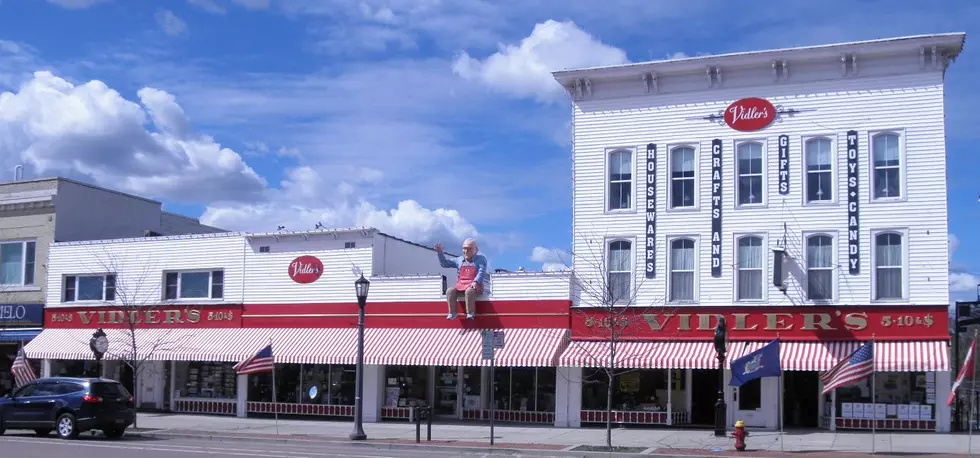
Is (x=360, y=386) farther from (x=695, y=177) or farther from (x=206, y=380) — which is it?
(x=695, y=177)

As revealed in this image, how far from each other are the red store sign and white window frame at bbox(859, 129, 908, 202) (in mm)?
3078

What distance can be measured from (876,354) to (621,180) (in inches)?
351

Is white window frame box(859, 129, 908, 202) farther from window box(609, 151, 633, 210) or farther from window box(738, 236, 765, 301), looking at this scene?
window box(609, 151, 633, 210)

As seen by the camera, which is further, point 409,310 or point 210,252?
point 210,252

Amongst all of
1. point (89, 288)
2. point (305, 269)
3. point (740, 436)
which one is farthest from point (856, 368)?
point (89, 288)

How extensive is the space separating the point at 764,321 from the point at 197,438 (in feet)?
54.5

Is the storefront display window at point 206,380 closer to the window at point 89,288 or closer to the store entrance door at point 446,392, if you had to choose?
the window at point 89,288

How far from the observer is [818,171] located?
93.5 feet

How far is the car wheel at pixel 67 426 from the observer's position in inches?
1047

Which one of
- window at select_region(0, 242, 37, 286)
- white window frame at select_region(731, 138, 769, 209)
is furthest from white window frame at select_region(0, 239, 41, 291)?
white window frame at select_region(731, 138, 769, 209)

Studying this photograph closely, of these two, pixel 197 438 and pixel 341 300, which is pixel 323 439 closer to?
pixel 197 438

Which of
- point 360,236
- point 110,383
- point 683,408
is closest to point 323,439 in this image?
point 110,383

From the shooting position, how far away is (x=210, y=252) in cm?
3600

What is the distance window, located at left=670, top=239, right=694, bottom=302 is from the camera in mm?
29438
